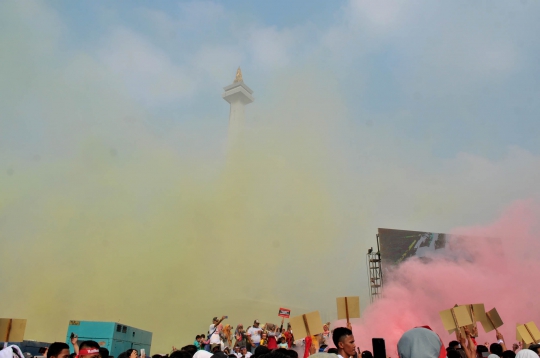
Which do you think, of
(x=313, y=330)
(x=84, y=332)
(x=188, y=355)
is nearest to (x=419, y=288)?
(x=313, y=330)

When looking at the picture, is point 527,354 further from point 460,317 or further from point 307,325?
point 307,325

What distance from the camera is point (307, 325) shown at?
8305 mm

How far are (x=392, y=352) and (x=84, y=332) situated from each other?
12.4m

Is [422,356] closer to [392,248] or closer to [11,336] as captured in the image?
[11,336]

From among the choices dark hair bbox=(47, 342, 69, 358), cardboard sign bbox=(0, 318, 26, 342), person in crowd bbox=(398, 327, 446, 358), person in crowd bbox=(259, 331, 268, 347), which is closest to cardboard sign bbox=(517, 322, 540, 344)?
person in crowd bbox=(398, 327, 446, 358)

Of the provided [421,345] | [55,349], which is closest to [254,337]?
[55,349]

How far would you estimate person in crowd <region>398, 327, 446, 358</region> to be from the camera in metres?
3.24

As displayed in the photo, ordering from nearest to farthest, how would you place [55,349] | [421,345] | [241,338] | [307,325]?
Answer: 1. [421,345]
2. [55,349]
3. [307,325]
4. [241,338]

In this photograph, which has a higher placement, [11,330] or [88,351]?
[11,330]

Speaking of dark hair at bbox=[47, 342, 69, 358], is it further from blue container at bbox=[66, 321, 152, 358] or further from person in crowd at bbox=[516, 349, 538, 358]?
blue container at bbox=[66, 321, 152, 358]

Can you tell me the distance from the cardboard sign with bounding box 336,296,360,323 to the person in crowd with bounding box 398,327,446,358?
497cm

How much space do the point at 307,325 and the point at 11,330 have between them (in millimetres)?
6020

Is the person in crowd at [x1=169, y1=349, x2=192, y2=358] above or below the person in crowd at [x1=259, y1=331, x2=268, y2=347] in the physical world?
above

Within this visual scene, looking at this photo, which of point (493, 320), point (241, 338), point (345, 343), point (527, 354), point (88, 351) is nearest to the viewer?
point (345, 343)
